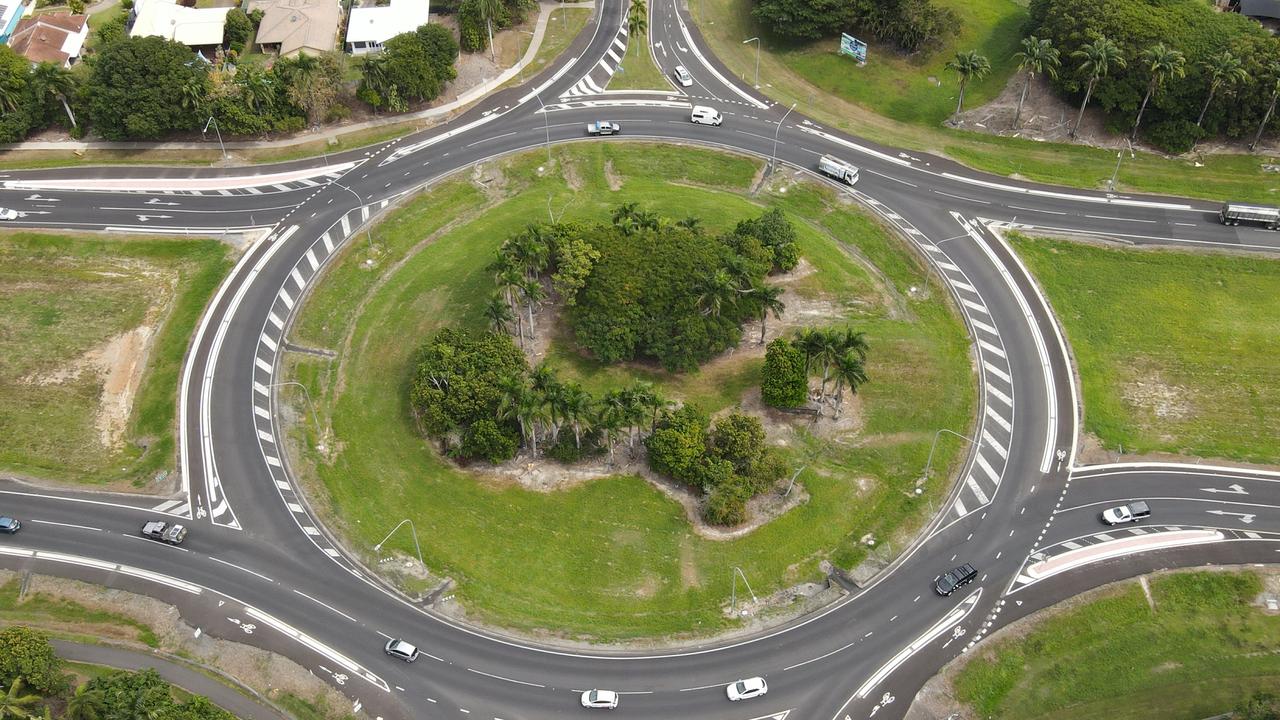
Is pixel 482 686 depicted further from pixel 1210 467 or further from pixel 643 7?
pixel 643 7

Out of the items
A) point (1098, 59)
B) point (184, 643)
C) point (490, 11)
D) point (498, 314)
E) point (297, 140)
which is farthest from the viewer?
point (490, 11)

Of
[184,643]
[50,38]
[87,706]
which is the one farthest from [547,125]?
[87,706]

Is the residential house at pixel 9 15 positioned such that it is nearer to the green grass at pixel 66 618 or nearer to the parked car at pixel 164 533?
the parked car at pixel 164 533

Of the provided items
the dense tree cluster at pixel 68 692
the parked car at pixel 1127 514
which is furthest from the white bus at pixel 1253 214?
the dense tree cluster at pixel 68 692

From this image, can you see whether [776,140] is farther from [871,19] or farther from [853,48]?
[871,19]

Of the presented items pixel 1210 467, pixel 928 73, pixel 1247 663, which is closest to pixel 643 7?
pixel 928 73

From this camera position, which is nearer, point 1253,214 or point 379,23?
point 1253,214

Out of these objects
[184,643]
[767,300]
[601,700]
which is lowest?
[184,643]
